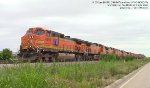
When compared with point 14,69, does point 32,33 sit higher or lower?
higher

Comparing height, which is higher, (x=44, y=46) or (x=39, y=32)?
(x=39, y=32)

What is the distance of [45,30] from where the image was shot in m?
40.5

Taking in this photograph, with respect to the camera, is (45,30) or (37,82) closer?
(37,82)

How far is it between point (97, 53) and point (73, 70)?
52.1 m

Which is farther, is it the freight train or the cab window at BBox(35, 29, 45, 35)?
the cab window at BBox(35, 29, 45, 35)

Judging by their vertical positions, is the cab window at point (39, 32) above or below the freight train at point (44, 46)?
above

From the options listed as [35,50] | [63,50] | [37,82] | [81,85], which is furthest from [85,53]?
[37,82]

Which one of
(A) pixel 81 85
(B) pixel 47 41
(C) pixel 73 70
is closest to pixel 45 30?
(B) pixel 47 41

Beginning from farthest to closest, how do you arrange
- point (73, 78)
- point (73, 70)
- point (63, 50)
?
1. point (63, 50)
2. point (73, 70)
3. point (73, 78)

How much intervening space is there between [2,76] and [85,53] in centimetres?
5060

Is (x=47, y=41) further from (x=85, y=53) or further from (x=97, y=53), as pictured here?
(x=97, y=53)

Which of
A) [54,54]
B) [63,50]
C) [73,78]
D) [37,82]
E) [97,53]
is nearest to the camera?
[37,82]

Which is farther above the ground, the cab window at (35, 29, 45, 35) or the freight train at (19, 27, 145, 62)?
the cab window at (35, 29, 45, 35)

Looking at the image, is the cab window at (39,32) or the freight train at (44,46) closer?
the freight train at (44,46)
